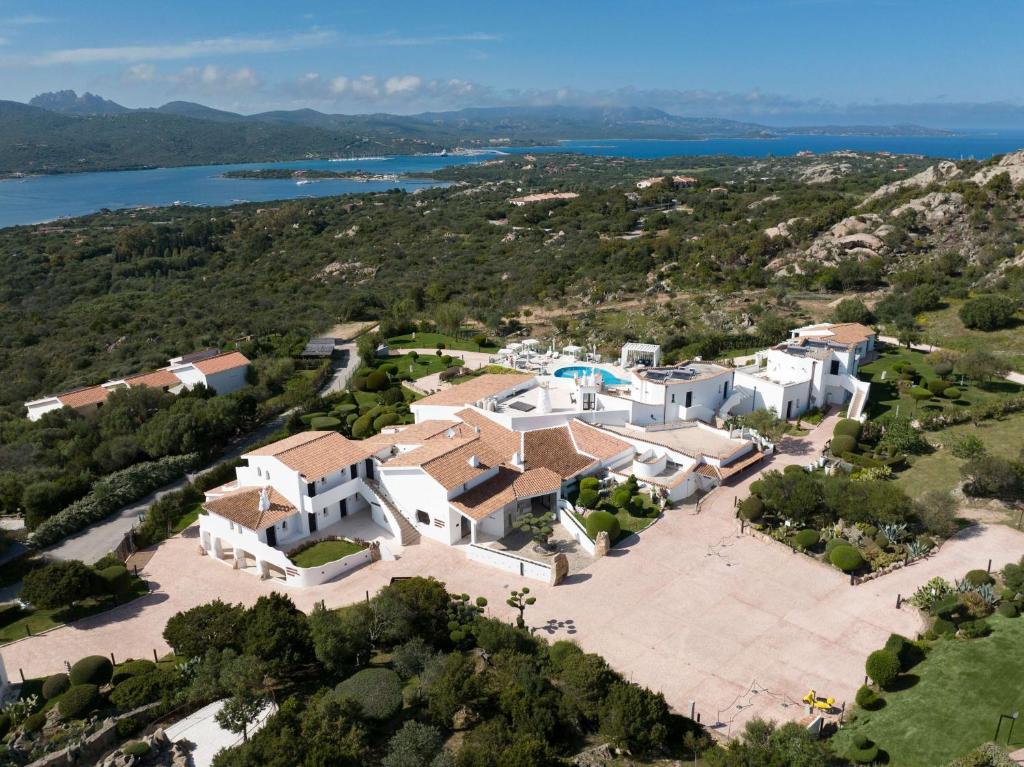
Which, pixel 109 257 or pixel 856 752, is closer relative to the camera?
pixel 856 752

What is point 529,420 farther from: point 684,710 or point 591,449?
point 684,710

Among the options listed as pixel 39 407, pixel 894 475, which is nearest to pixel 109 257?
pixel 39 407

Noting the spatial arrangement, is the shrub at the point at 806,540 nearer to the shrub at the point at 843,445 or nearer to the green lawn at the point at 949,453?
the green lawn at the point at 949,453

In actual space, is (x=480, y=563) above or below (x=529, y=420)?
below

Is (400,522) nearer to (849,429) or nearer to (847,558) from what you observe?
(847,558)

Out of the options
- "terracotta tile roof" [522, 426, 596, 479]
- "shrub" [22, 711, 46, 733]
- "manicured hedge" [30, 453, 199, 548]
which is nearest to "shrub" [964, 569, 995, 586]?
"terracotta tile roof" [522, 426, 596, 479]

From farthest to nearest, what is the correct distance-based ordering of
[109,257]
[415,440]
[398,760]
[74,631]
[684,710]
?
[109,257], [415,440], [74,631], [684,710], [398,760]

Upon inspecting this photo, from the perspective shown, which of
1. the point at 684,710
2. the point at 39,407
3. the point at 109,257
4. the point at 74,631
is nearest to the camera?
the point at 684,710
